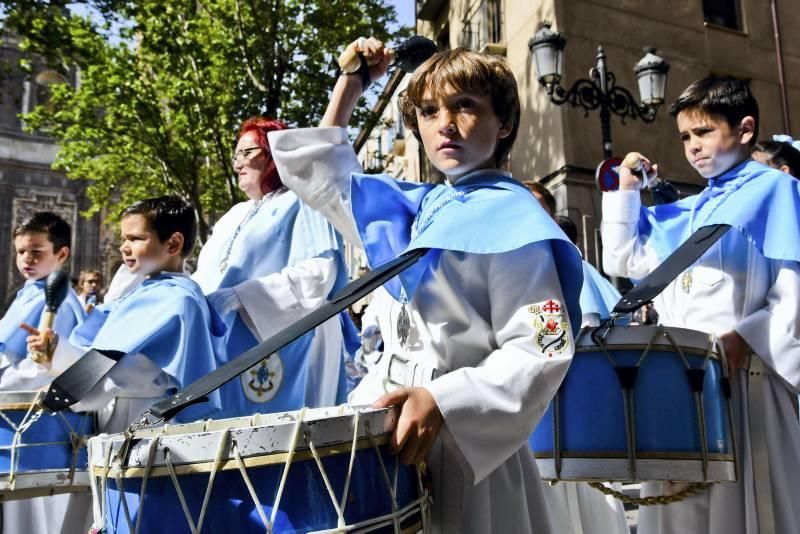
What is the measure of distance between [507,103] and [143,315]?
71.5 inches

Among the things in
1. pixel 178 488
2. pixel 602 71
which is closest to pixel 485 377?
pixel 178 488

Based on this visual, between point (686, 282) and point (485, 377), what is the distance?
5.67ft

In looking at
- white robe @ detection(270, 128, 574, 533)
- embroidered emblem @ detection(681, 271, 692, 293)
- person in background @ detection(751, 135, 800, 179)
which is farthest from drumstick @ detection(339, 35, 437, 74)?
person in background @ detection(751, 135, 800, 179)

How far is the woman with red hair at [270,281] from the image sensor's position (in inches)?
140

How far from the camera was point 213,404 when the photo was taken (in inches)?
125

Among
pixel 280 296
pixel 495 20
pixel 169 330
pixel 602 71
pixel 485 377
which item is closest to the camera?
pixel 485 377

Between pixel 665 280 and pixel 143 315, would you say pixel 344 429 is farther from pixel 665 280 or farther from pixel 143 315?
pixel 143 315

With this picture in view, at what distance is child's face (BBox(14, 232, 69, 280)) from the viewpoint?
4406 millimetres

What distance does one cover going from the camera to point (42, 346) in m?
3.06

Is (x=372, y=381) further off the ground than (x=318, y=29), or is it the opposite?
(x=318, y=29)

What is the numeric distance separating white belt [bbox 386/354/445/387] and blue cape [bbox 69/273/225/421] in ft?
4.65

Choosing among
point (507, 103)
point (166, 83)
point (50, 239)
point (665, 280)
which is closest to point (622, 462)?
point (665, 280)

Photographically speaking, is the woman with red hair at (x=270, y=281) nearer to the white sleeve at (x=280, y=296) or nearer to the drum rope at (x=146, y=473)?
the white sleeve at (x=280, y=296)

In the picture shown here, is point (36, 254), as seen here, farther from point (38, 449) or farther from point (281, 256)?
point (38, 449)
